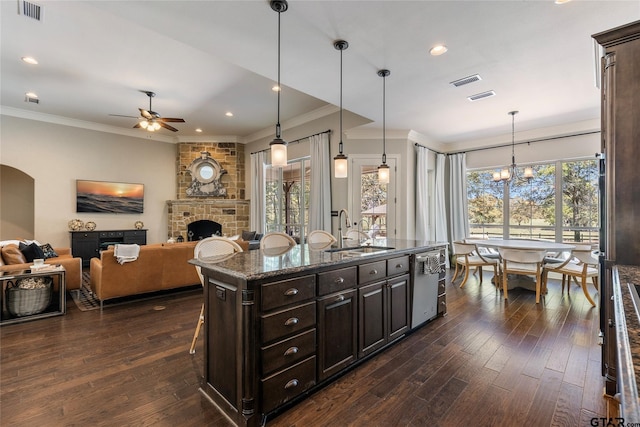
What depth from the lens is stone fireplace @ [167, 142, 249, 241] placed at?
786 centimetres

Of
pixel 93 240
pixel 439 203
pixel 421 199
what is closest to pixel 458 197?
pixel 439 203

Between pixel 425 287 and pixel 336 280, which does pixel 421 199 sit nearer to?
pixel 425 287

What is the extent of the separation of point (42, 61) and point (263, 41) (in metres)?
3.67

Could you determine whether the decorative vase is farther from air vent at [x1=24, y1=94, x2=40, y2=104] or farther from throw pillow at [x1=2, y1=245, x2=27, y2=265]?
throw pillow at [x1=2, y1=245, x2=27, y2=265]

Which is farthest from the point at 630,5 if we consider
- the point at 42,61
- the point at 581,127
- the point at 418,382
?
the point at 42,61

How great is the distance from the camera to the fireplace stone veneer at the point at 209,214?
25.7 ft

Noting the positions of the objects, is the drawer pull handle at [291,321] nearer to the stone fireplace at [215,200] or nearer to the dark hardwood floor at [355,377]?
the dark hardwood floor at [355,377]

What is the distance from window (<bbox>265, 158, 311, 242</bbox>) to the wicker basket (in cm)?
403

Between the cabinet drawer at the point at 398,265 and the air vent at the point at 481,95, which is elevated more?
the air vent at the point at 481,95

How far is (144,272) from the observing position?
4.01 m

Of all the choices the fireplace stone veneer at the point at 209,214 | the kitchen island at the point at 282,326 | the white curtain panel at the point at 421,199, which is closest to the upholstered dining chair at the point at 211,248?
the kitchen island at the point at 282,326

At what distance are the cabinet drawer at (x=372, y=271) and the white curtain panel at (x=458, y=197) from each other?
4.88m

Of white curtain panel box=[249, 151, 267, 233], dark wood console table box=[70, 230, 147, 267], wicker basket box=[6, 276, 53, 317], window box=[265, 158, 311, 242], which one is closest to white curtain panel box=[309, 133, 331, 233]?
window box=[265, 158, 311, 242]

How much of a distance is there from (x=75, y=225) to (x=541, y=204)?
405 inches
